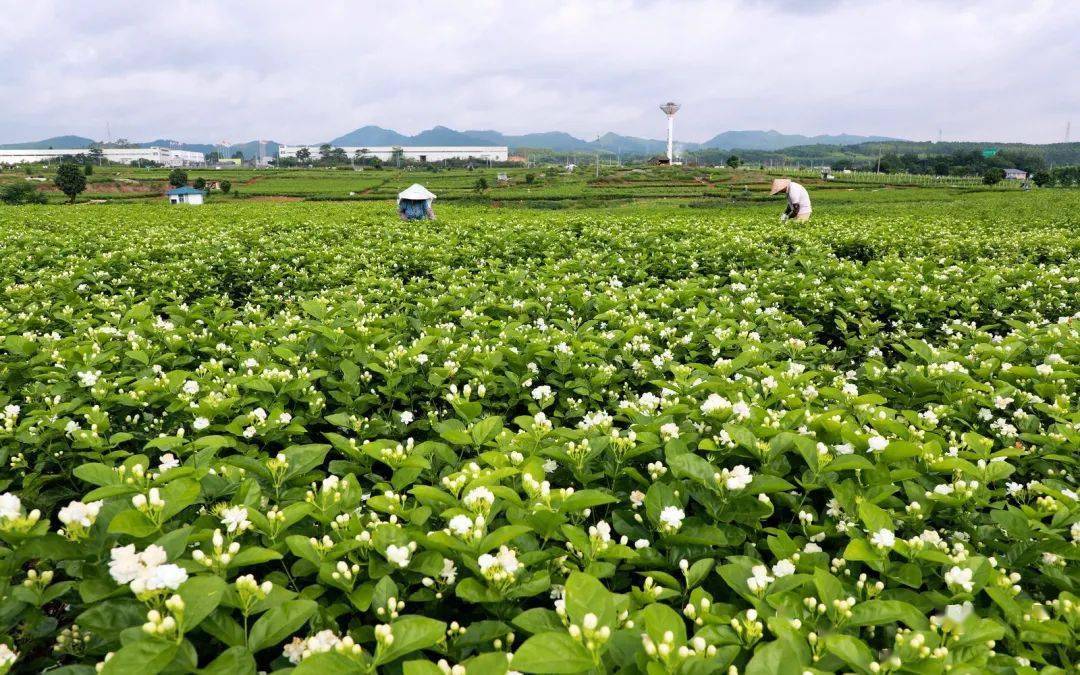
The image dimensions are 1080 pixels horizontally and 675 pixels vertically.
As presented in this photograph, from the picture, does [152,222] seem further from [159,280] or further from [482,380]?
[482,380]

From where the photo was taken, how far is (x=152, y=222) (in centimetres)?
1567

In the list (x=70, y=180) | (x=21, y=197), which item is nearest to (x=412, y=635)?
(x=21, y=197)

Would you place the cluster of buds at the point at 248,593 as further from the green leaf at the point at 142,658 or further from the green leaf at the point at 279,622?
the green leaf at the point at 142,658

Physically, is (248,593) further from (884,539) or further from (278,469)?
(884,539)

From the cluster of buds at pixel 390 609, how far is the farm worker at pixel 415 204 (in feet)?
54.3

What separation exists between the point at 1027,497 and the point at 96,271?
9.22 m

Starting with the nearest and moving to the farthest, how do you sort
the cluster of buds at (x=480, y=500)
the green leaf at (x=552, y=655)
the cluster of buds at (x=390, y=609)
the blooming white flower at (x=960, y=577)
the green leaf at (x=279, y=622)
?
the green leaf at (x=552, y=655) → the green leaf at (x=279, y=622) → the cluster of buds at (x=390, y=609) → the blooming white flower at (x=960, y=577) → the cluster of buds at (x=480, y=500)

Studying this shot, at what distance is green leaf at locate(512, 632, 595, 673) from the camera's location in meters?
1.25

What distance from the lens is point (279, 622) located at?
150 cm

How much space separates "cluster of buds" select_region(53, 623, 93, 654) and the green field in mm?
60

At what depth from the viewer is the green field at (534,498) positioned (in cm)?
150

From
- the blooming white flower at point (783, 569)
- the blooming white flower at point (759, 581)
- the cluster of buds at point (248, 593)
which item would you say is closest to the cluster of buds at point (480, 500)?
the cluster of buds at point (248, 593)

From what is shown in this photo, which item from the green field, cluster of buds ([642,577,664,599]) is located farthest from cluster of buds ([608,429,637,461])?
cluster of buds ([642,577,664,599])

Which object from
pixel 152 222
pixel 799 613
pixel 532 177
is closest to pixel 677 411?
pixel 799 613
